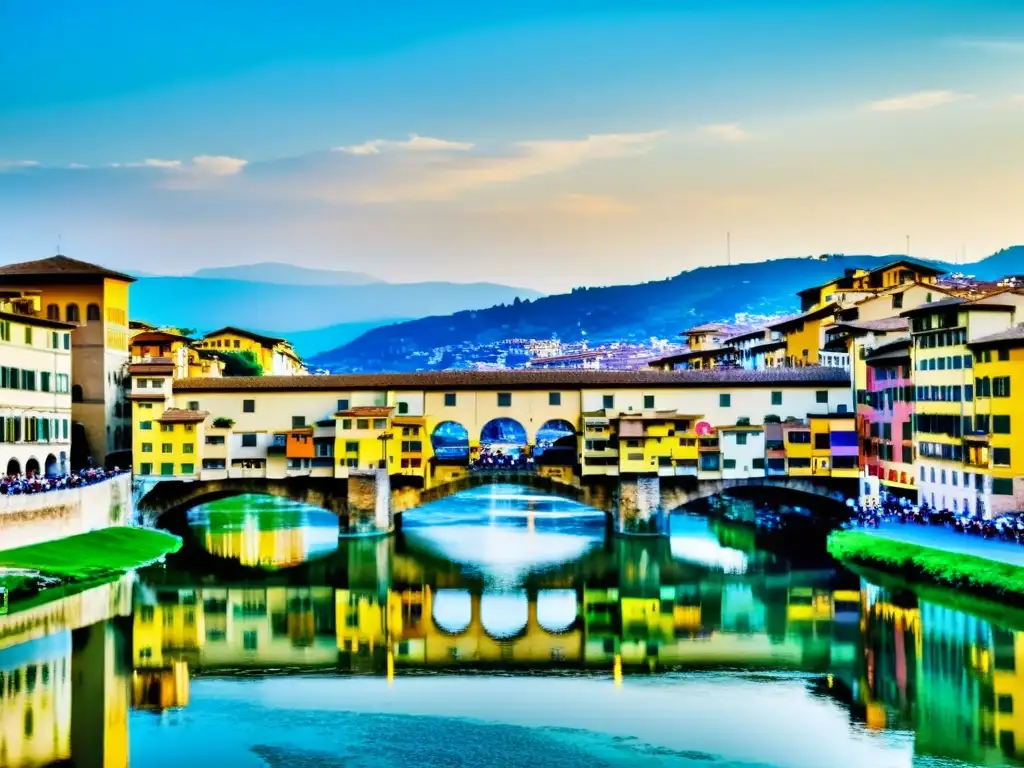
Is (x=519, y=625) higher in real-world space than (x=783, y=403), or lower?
lower

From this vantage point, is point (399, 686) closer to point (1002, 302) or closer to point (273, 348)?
point (1002, 302)

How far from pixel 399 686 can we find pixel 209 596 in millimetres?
14212

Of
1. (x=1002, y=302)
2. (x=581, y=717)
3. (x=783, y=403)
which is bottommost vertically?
(x=581, y=717)

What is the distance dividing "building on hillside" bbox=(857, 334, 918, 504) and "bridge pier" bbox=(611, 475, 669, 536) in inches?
333

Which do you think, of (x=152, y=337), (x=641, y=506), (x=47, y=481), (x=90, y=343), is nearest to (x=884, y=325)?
(x=641, y=506)

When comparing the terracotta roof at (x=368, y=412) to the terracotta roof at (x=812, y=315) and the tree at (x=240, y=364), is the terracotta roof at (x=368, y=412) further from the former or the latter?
the tree at (x=240, y=364)

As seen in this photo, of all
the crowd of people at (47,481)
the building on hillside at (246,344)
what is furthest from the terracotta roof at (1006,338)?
the building on hillside at (246,344)

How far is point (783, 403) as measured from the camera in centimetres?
6003

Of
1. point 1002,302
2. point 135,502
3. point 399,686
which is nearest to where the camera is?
point 399,686

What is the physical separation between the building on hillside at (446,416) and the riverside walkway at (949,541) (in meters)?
8.40

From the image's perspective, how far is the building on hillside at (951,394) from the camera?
4916cm

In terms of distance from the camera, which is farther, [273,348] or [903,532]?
[273,348]

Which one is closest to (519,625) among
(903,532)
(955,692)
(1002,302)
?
(955,692)

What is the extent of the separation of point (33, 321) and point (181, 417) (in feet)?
24.4
